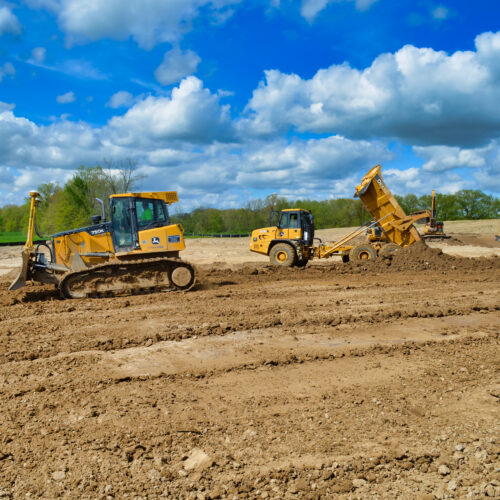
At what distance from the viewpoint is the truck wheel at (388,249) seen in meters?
17.2

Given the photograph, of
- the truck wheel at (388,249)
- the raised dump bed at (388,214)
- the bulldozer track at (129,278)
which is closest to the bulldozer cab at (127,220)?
the bulldozer track at (129,278)

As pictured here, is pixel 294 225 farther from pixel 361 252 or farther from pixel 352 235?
pixel 361 252

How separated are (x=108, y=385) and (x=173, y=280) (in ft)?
20.4

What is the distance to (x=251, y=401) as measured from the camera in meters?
4.88

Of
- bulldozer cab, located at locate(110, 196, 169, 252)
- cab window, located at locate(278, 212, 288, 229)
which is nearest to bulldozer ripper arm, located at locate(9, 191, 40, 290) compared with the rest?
bulldozer cab, located at locate(110, 196, 169, 252)

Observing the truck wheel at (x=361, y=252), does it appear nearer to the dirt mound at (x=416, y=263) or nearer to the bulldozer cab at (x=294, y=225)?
the dirt mound at (x=416, y=263)

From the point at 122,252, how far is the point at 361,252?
1026 cm

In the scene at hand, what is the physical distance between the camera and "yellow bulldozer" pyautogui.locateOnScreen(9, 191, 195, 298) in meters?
11.0

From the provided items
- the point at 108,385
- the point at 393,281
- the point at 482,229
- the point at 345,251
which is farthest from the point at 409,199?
the point at 108,385

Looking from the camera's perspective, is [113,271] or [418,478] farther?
[113,271]

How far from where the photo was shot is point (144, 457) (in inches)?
149

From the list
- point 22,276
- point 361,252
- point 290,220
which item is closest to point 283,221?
point 290,220

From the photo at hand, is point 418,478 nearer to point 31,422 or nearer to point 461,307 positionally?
point 31,422

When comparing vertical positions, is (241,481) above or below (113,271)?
below
